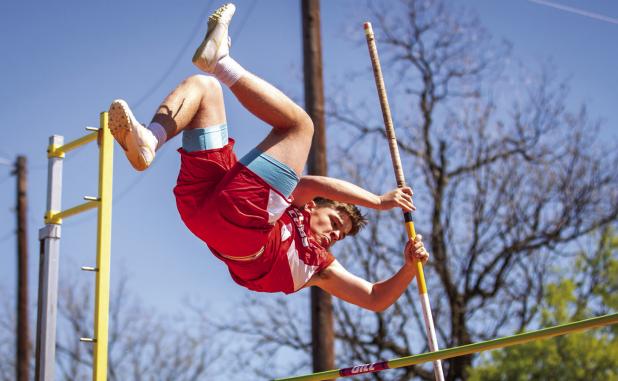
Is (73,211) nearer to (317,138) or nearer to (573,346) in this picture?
(317,138)

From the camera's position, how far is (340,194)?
4445 millimetres

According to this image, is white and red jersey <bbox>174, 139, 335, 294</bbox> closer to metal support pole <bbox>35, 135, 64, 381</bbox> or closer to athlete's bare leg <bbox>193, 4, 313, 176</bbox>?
athlete's bare leg <bbox>193, 4, 313, 176</bbox>

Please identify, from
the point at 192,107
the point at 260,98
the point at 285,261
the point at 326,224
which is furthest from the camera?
the point at 326,224

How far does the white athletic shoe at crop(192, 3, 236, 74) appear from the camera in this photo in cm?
397

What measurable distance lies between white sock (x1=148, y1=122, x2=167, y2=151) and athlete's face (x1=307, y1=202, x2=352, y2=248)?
1.10 m

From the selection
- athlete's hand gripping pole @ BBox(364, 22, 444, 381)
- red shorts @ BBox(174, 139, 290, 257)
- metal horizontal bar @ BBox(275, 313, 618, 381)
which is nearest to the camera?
metal horizontal bar @ BBox(275, 313, 618, 381)

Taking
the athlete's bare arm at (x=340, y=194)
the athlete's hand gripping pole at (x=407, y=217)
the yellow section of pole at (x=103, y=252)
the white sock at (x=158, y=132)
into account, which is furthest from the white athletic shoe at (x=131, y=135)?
the athlete's hand gripping pole at (x=407, y=217)

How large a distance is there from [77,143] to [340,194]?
1.81 meters

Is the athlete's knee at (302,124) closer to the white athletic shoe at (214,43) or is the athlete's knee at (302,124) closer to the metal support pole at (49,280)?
the white athletic shoe at (214,43)

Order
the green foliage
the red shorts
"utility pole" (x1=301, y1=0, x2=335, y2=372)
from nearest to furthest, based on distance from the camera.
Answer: the red shorts → "utility pole" (x1=301, y1=0, x2=335, y2=372) → the green foliage

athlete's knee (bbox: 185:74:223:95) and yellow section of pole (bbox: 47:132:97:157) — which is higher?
yellow section of pole (bbox: 47:132:97:157)

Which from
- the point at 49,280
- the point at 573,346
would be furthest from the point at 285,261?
the point at 573,346

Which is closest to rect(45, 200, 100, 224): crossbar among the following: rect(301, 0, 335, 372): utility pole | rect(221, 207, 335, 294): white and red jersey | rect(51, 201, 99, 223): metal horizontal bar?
rect(51, 201, 99, 223): metal horizontal bar

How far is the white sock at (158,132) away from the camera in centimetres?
391
